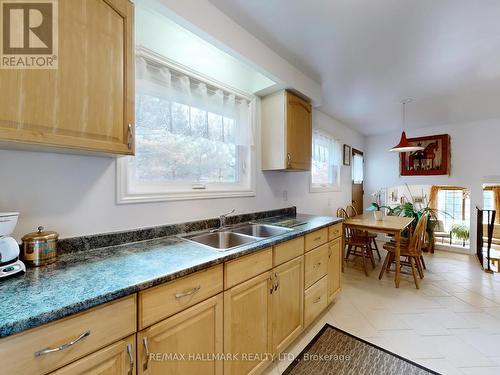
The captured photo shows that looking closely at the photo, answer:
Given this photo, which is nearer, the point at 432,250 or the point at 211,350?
the point at 211,350

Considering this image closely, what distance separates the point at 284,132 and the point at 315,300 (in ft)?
5.08

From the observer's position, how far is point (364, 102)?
308 cm

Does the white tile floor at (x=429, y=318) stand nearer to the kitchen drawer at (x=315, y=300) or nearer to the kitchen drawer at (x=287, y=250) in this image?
the kitchen drawer at (x=315, y=300)

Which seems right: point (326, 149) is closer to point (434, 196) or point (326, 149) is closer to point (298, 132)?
point (298, 132)

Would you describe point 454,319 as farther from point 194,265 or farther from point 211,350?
point 194,265

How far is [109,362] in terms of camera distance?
2.49 feet

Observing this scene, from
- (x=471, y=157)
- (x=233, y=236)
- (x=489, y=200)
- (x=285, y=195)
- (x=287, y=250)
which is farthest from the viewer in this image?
(x=489, y=200)

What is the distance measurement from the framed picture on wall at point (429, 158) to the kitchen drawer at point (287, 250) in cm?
412

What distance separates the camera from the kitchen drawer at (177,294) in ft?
2.77

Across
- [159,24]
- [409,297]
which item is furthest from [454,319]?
[159,24]

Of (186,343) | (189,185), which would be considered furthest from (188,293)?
(189,185)

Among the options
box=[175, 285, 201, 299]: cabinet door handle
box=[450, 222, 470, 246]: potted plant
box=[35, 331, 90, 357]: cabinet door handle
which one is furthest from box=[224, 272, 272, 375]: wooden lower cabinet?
box=[450, 222, 470, 246]: potted plant

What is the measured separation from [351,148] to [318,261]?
3.29 meters

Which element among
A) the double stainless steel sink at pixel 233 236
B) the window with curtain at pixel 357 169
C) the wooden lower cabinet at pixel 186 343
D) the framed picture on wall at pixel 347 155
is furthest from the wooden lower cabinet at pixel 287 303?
the window with curtain at pixel 357 169
